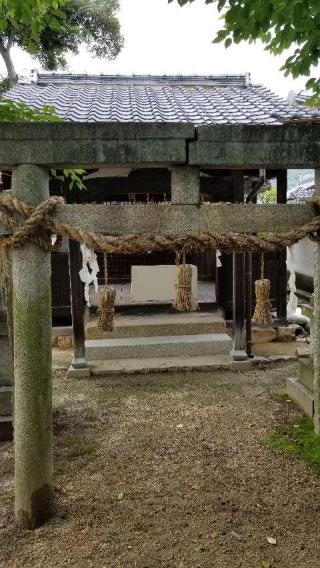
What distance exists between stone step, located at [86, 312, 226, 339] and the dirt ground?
2284 mm

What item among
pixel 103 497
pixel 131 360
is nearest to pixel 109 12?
pixel 131 360

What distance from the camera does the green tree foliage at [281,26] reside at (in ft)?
12.0

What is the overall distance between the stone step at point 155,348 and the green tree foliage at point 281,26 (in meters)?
4.85

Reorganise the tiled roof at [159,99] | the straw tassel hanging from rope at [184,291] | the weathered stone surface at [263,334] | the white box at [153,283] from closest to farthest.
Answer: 1. the straw tassel hanging from rope at [184,291]
2. the tiled roof at [159,99]
3. the white box at [153,283]
4. the weathered stone surface at [263,334]

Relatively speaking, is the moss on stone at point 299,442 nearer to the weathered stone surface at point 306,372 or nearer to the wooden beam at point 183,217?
the weathered stone surface at point 306,372

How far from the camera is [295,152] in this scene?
324 centimetres

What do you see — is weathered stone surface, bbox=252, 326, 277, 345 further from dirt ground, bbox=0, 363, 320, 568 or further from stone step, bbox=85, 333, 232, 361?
dirt ground, bbox=0, 363, 320, 568

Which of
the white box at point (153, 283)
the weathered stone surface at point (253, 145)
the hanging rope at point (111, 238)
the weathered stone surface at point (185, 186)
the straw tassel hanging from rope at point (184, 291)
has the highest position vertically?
the weathered stone surface at point (253, 145)

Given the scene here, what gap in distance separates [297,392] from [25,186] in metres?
4.44

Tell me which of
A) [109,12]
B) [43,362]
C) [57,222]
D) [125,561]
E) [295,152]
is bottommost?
[125,561]

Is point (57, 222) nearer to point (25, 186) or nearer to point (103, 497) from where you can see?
point (25, 186)

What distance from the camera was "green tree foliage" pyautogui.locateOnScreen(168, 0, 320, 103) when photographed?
3.67 m

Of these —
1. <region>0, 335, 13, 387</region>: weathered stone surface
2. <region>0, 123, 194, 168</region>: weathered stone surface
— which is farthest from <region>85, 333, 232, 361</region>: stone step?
<region>0, 123, 194, 168</region>: weathered stone surface

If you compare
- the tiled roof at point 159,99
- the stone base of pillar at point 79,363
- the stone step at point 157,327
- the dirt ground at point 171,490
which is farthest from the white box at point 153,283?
the tiled roof at point 159,99
